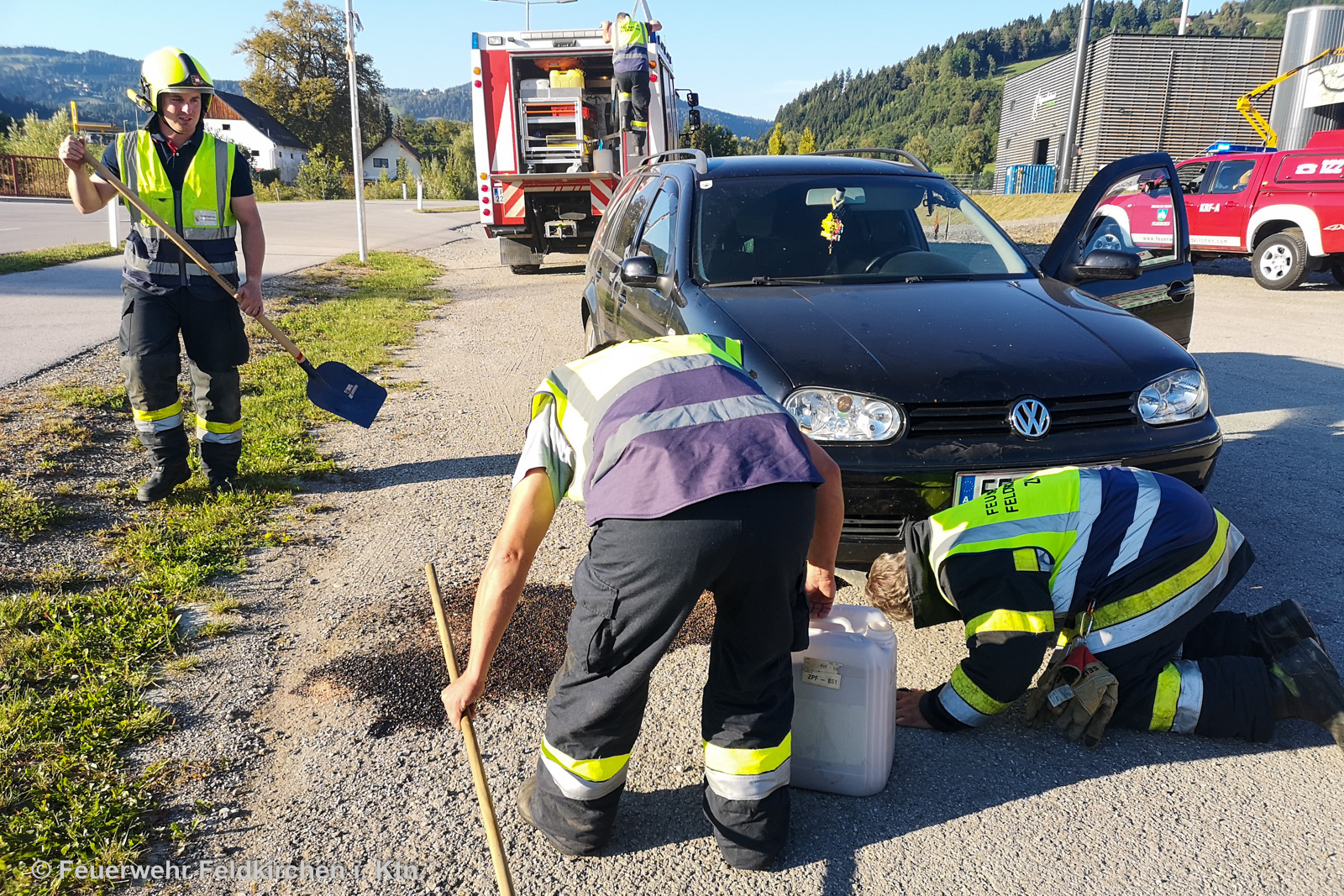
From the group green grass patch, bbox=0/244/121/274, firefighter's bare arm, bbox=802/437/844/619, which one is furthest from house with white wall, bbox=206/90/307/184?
firefighter's bare arm, bbox=802/437/844/619


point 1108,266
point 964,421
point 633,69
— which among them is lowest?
point 964,421

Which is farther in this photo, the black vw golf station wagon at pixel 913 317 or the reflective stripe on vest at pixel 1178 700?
the black vw golf station wagon at pixel 913 317

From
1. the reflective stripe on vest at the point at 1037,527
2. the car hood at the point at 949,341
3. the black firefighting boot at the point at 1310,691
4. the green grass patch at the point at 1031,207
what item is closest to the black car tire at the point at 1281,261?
the car hood at the point at 949,341

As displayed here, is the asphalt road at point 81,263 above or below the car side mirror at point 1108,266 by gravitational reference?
below

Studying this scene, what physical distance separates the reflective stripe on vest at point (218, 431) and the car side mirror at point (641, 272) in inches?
82.5

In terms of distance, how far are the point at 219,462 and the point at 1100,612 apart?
411cm

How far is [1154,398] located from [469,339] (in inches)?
287

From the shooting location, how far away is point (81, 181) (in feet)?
13.9

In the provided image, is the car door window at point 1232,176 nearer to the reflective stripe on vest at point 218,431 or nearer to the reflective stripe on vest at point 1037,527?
the reflective stripe on vest at point 1037,527

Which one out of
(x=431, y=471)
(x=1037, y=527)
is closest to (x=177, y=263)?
(x=431, y=471)

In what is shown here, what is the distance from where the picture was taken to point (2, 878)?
7.02ft

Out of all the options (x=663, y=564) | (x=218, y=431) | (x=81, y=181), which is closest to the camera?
(x=663, y=564)

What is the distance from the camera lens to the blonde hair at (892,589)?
297cm

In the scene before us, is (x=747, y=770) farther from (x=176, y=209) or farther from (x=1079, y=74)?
(x=1079, y=74)
